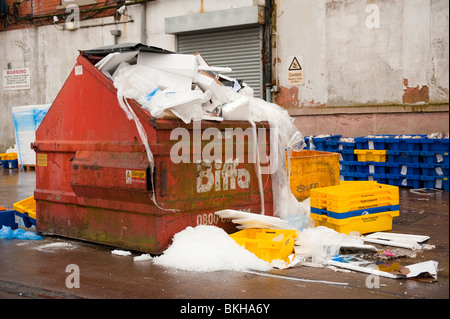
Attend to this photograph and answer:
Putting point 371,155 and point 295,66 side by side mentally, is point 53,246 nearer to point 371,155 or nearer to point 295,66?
point 371,155

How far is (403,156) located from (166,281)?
7.09 meters

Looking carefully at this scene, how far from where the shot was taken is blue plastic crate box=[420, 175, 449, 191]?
959 cm

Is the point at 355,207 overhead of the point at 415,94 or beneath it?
beneath

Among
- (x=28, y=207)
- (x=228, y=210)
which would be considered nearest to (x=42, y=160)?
(x=28, y=207)

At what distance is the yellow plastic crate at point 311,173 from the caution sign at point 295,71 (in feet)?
17.8

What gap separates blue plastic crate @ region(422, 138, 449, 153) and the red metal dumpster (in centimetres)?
490

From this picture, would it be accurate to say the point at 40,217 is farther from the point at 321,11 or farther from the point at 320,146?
the point at 321,11

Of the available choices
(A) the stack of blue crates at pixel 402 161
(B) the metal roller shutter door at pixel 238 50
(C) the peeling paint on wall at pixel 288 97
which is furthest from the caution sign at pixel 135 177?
(B) the metal roller shutter door at pixel 238 50

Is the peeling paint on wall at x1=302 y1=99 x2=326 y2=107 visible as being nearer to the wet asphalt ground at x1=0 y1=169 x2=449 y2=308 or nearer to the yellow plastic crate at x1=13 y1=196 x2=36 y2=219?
the wet asphalt ground at x1=0 y1=169 x2=449 y2=308

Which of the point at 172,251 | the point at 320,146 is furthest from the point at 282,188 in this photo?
the point at 320,146

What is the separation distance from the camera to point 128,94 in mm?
5070

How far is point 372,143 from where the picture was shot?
1043 cm

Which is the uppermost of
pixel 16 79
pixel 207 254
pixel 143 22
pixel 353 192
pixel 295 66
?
pixel 143 22
